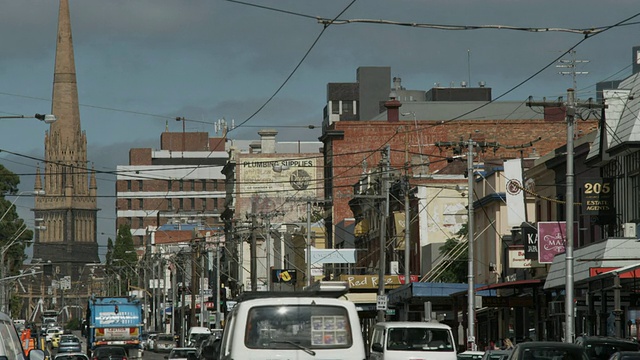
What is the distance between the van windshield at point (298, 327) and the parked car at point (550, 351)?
5901 millimetres

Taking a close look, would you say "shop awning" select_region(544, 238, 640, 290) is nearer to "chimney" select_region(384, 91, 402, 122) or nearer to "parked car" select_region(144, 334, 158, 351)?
"chimney" select_region(384, 91, 402, 122)

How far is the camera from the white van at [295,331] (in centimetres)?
1748

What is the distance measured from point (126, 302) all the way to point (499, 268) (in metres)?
16.8

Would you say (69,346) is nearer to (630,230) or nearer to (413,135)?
(413,135)

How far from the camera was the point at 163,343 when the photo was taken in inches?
3772

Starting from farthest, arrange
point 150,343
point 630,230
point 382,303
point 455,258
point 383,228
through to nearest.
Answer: point 150,343, point 455,258, point 383,228, point 382,303, point 630,230

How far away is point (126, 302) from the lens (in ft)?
204

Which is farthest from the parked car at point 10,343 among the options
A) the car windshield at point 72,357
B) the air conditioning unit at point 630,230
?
the car windshield at point 72,357

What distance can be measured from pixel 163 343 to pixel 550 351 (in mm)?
74874

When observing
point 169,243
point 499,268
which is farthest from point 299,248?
point 169,243

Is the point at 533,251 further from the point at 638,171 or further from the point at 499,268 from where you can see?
the point at 499,268

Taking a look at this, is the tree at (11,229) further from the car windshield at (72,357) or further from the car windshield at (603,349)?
the car windshield at (603,349)

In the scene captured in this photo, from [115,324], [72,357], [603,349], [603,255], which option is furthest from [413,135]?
[603,349]

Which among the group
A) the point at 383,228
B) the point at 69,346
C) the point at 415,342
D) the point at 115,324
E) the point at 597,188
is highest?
the point at 597,188
